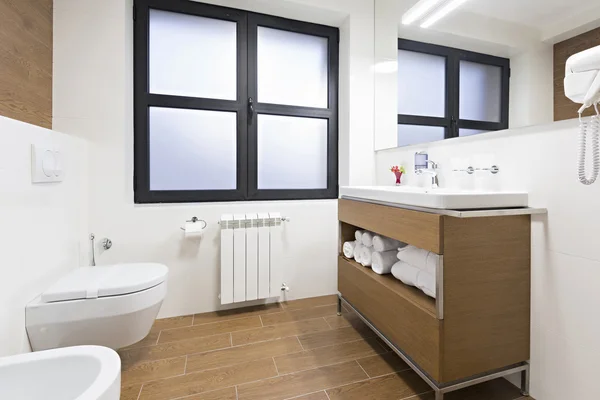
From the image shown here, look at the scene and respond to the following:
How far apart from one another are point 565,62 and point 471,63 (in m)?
0.60

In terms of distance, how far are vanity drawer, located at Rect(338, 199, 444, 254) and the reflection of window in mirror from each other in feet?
2.14

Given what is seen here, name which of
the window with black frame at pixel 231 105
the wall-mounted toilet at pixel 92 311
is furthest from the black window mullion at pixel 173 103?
the wall-mounted toilet at pixel 92 311

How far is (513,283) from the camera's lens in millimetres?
1120

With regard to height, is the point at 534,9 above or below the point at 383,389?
above

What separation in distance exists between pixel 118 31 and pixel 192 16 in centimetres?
52

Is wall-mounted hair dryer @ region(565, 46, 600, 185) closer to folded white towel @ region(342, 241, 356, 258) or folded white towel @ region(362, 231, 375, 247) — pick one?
folded white towel @ region(362, 231, 375, 247)

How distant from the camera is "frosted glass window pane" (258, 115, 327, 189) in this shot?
2.20 metres

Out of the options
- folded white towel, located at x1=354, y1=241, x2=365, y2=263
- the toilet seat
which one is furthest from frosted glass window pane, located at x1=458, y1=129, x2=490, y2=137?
the toilet seat

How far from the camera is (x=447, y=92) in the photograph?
72.7 inches

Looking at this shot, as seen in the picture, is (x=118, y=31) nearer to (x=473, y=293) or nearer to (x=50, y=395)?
(x=50, y=395)

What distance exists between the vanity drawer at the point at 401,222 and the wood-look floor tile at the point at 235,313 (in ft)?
2.90

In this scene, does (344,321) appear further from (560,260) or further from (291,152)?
(291,152)

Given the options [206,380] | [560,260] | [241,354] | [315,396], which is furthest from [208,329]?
[560,260]

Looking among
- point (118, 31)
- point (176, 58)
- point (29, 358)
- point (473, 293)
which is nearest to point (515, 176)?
point (473, 293)
